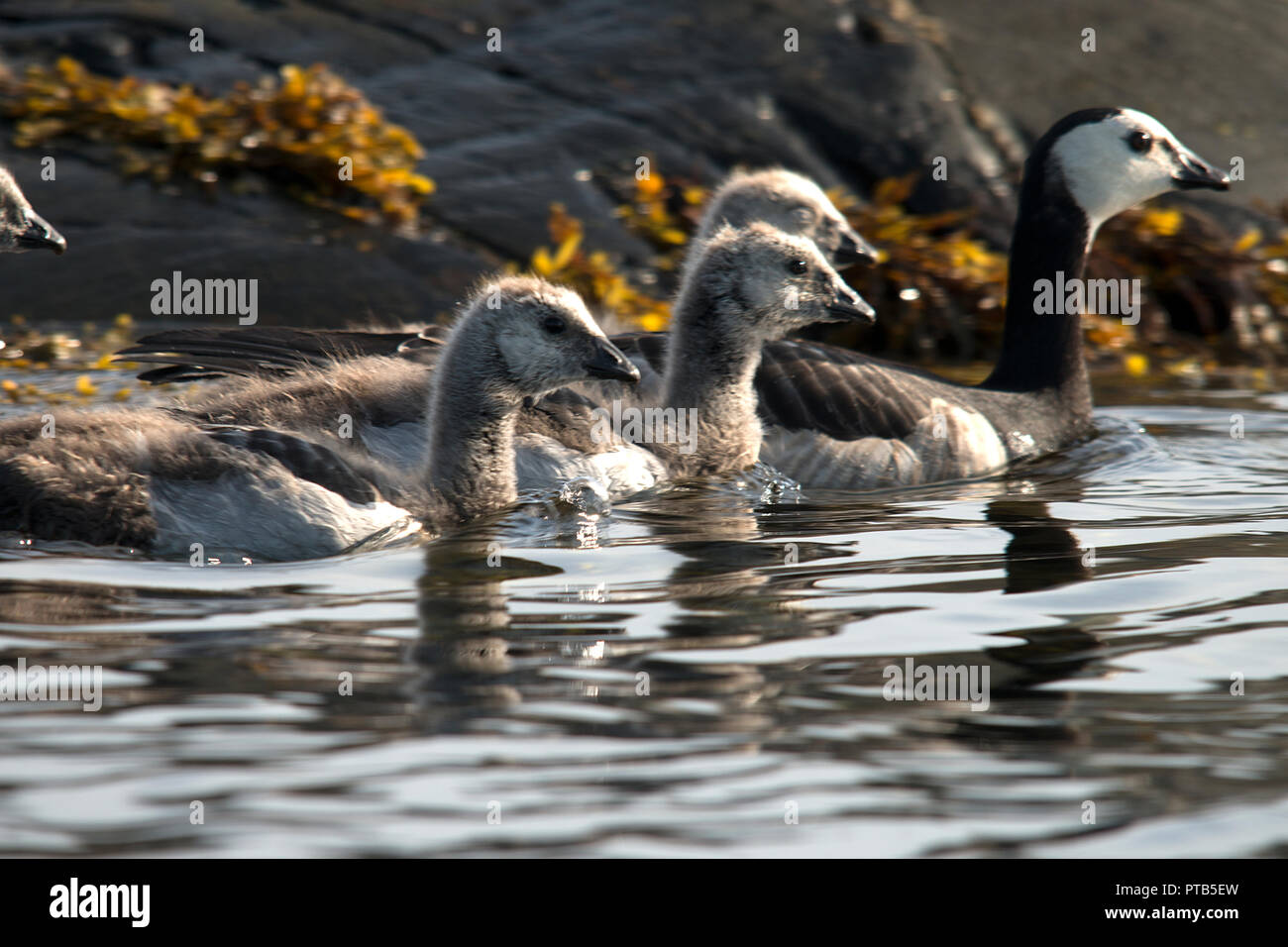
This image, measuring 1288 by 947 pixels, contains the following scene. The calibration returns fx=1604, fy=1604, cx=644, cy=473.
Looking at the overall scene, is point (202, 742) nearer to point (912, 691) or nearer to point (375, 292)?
point (912, 691)

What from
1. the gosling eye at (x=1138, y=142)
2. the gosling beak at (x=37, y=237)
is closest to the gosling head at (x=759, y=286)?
the gosling eye at (x=1138, y=142)

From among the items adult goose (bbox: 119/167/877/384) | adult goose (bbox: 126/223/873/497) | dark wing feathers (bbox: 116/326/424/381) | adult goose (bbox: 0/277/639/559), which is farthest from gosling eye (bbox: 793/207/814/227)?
adult goose (bbox: 0/277/639/559)

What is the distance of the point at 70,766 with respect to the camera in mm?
4223

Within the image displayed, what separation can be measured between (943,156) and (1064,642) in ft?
38.6

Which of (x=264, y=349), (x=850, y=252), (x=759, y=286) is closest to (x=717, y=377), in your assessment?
(x=759, y=286)

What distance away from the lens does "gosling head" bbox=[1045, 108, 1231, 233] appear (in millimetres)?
10164

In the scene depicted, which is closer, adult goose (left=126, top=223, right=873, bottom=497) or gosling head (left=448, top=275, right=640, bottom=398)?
gosling head (left=448, top=275, right=640, bottom=398)

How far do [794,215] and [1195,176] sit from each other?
254cm

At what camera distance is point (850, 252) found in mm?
10508

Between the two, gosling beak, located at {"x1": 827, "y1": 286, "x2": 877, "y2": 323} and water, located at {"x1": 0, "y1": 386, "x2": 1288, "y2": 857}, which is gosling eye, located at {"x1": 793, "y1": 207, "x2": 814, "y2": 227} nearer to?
gosling beak, located at {"x1": 827, "y1": 286, "x2": 877, "y2": 323}

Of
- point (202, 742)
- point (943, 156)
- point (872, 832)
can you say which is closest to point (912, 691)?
point (872, 832)

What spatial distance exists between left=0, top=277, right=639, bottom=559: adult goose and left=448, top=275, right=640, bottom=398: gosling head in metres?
0.01

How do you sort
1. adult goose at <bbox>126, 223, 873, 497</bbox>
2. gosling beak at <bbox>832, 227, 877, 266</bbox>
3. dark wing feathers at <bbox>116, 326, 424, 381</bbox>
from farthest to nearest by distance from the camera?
gosling beak at <bbox>832, 227, 877, 266</bbox> → dark wing feathers at <bbox>116, 326, 424, 381</bbox> → adult goose at <bbox>126, 223, 873, 497</bbox>
